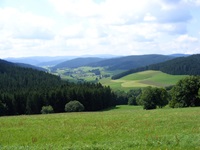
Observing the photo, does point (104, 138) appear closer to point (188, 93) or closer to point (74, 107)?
point (188, 93)

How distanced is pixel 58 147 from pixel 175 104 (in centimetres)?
6252

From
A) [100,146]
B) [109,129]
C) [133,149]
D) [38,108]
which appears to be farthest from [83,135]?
[38,108]

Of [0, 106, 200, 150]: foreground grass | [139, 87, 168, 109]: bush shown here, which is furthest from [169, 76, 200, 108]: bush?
[0, 106, 200, 150]: foreground grass

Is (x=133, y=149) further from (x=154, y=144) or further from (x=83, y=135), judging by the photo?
(x=83, y=135)

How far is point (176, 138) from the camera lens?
16859mm

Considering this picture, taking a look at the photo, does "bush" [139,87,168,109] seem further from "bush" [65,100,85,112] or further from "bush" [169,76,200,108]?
"bush" [65,100,85,112]

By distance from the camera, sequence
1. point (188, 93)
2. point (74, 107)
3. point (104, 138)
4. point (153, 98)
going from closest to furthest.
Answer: point (104, 138) < point (188, 93) < point (153, 98) < point (74, 107)

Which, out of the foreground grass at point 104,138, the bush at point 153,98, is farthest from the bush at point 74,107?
the foreground grass at point 104,138

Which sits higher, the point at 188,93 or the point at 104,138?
the point at 104,138

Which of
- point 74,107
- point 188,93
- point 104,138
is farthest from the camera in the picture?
point 74,107

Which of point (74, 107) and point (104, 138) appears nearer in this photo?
point (104, 138)

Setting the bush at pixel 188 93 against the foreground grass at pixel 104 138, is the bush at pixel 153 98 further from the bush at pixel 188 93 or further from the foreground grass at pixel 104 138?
the foreground grass at pixel 104 138

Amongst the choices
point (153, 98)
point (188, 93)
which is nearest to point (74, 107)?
point (153, 98)

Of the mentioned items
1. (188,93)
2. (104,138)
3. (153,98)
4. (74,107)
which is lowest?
(74,107)
